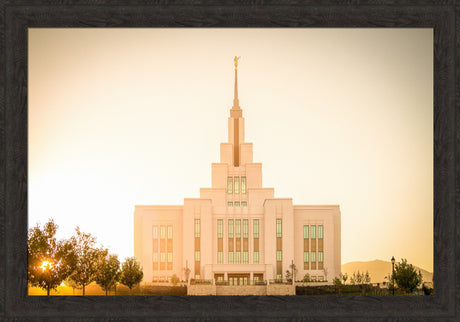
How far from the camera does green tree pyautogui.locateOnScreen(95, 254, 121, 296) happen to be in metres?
32.1

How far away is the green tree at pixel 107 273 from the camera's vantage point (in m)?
32.1

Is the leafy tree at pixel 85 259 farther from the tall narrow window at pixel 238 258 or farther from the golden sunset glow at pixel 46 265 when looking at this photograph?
the tall narrow window at pixel 238 258

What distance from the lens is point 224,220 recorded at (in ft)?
150

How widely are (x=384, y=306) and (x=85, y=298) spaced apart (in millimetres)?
7147

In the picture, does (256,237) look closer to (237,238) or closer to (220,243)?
(237,238)

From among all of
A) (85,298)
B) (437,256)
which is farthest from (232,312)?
(437,256)

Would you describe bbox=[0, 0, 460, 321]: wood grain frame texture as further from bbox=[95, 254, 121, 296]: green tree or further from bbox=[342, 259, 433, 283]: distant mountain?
bbox=[342, 259, 433, 283]: distant mountain

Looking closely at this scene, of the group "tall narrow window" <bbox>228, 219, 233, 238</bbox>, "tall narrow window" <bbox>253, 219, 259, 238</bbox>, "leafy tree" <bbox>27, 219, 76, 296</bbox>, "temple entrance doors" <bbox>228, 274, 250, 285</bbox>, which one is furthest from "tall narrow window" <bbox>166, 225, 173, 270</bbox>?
"leafy tree" <bbox>27, 219, 76, 296</bbox>

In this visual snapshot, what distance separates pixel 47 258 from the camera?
28000 mm

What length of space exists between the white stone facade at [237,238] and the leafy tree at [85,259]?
12.3 meters

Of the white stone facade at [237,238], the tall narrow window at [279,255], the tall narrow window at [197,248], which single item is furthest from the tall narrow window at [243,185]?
the tall narrow window at [279,255]

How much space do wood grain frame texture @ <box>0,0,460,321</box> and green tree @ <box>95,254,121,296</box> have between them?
15139mm
